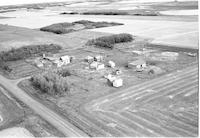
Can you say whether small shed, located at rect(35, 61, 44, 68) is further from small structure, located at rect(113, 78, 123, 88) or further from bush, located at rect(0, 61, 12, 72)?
small structure, located at rect(113, 78, 123, 88)

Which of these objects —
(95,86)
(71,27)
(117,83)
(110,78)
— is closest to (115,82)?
(117,83)

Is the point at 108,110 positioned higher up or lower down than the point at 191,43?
lower down

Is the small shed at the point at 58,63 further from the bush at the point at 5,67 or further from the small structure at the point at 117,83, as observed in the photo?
the small structure at the point at 117,83

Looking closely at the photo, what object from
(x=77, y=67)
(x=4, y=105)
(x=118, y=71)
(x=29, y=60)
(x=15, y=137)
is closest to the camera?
(x=15, y=137)

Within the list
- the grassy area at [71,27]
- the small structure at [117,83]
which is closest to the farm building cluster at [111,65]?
the small structure at [117,83]

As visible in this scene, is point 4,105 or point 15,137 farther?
point 4,105

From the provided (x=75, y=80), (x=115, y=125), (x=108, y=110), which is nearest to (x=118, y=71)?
(x=75, y=80)

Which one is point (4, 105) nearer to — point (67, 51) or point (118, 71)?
point (118, 71)
